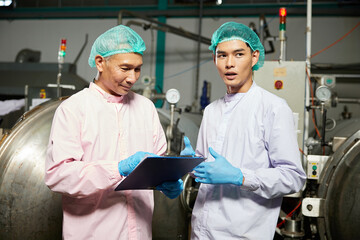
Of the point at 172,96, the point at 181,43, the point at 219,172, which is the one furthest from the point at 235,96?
the point at 181,43

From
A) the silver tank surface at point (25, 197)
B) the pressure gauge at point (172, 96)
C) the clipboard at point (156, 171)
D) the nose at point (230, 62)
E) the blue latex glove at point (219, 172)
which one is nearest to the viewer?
the clipboard at point (156, 171)

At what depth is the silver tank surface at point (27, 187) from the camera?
1690mm

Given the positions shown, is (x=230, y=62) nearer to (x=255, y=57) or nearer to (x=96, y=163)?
(x=255, y=57)

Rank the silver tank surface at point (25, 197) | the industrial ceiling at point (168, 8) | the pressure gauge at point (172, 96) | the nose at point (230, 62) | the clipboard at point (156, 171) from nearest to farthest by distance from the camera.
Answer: the clipboard at point (156, 171) < the nose at point (230, 62) < the silver tank surface at point (25, 197) < the pressure gauge at point (172, 96) < the industrial ceiling at point (168, 8)

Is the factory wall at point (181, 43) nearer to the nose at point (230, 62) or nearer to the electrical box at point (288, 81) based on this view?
the electrical box at point (288, 81)

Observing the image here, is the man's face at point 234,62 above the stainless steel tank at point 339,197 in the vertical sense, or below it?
above

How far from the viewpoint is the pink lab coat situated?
1099 mm

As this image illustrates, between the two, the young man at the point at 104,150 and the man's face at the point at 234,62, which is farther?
the man's face at the point at 234,62

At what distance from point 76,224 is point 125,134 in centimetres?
34

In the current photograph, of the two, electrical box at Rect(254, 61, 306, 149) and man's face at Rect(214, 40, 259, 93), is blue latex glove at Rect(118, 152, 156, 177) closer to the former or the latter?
man's face at Rect(214, 40, 259, 93)

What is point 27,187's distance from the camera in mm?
1715

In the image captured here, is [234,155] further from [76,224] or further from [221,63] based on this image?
[76,224]

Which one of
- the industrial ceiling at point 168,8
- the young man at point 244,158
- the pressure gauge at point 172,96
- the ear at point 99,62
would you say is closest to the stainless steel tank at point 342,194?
the young man at point 244,158

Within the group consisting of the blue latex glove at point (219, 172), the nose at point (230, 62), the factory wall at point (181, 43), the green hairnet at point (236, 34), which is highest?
the factory wall at point (181, 43)
